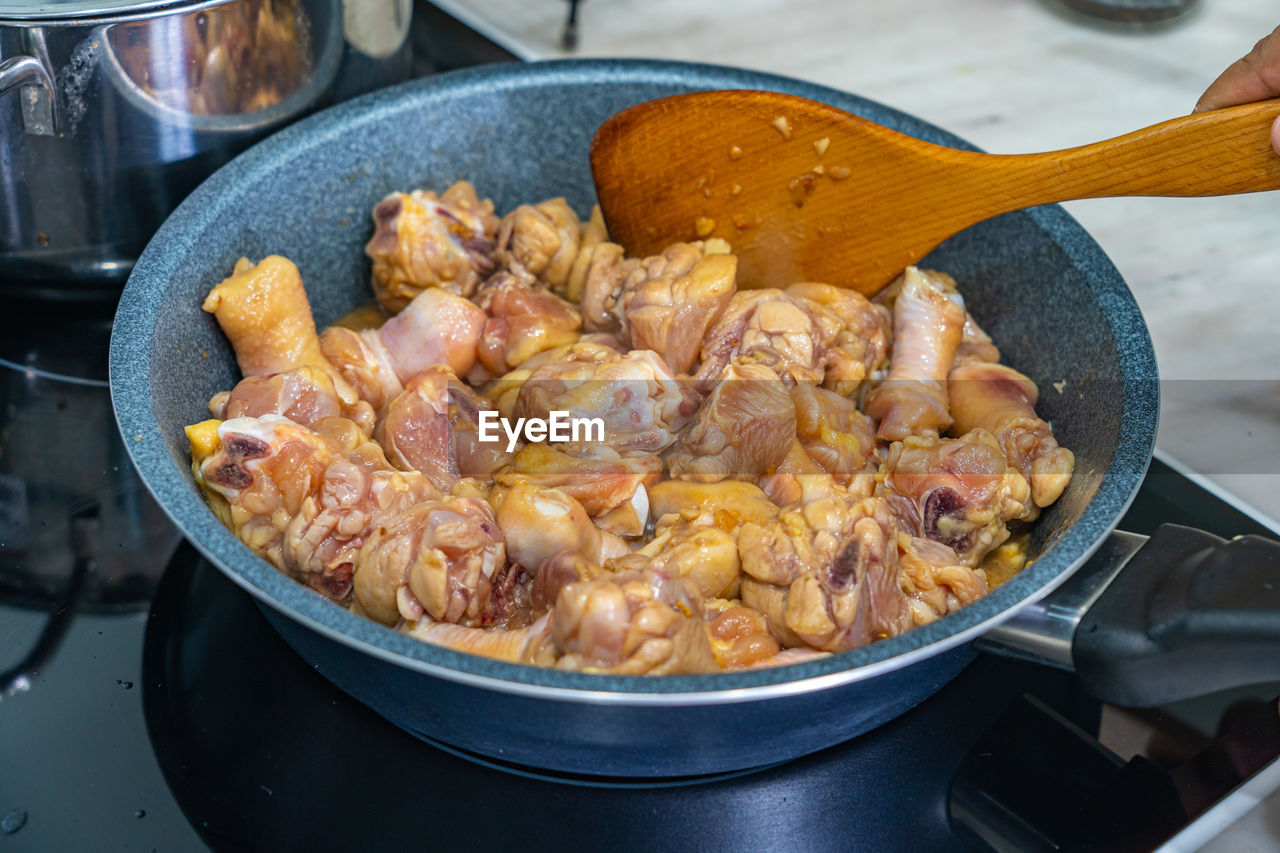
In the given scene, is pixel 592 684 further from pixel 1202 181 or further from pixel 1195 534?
pixel 1202 181

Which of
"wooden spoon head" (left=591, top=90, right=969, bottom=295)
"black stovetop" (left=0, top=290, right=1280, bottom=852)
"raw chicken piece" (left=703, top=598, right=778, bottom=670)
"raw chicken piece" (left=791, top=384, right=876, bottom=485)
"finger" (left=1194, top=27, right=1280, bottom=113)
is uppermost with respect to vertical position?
"finger" (left=1194, top=27, right=1280, bottom=113)

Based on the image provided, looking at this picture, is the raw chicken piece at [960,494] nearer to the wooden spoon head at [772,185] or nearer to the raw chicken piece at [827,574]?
the raw chicken piece at [827,574]

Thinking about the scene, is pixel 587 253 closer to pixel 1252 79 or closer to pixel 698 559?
pixel 698 559

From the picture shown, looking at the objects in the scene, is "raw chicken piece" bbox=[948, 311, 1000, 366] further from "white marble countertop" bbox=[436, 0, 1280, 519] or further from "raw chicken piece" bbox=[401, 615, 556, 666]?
"raw chicken piece" bbox=[401, 615, 556, 666]

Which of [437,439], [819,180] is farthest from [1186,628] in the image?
[437,439]

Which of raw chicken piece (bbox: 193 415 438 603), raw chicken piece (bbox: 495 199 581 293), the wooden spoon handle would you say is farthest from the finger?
raw chicken piece (bbox: 193 415 438 603)

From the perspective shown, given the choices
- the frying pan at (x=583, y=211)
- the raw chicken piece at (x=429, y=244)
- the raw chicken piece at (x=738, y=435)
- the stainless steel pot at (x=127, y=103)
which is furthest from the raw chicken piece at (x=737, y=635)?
the stainless steel pot at (x=127, y=103)

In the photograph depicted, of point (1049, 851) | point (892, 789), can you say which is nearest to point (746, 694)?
point (892, 789)
